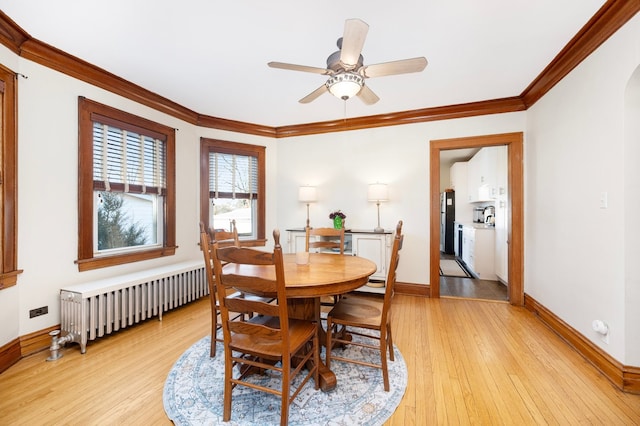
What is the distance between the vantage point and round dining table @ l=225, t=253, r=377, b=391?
1652 millimetres

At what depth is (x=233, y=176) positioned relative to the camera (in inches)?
173

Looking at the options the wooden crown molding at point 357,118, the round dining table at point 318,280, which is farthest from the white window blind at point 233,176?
the round dining table at point 318,280

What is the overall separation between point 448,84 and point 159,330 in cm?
405

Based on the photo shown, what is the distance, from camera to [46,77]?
7.84ft

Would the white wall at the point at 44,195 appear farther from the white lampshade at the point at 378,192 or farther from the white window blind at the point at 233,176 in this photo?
the white lampshade at the point at 378,192

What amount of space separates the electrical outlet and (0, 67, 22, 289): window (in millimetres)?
318

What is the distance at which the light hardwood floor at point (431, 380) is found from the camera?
1615 mm

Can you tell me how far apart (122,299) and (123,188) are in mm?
1213

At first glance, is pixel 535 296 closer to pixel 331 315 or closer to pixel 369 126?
pixel 331 315

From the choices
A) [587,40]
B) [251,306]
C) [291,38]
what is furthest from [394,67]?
[251,306]

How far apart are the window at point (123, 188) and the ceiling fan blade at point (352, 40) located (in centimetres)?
262

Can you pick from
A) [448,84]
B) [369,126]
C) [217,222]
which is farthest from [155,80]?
[448,84]

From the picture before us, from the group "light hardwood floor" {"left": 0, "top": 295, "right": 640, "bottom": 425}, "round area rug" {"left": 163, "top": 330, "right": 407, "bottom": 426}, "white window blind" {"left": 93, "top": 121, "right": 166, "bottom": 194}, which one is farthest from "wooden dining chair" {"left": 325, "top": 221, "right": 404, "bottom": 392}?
"white window blind" {"left": 93, "top": 121, "right": 166, "bottom": 194}

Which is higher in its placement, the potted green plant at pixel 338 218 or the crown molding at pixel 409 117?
the crown molding at pixel 409 117
